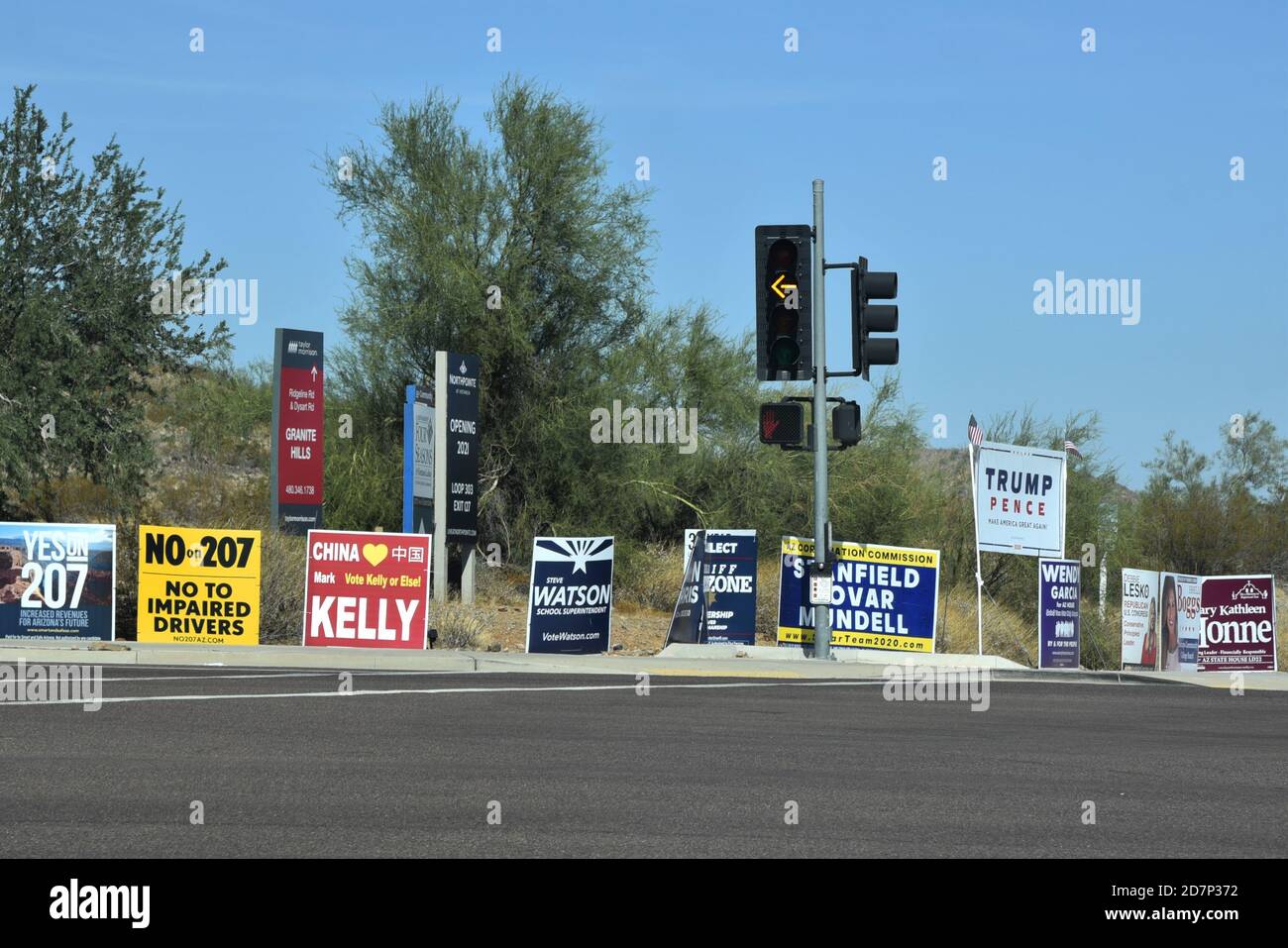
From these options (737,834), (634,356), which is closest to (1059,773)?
(737,834)

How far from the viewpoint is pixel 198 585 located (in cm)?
2242

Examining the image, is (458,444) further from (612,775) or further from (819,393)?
(612,775)

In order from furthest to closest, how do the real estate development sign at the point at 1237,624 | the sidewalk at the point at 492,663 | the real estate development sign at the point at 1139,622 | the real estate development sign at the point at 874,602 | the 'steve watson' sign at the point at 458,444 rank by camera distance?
the real estate development sign at the point at 1237,624 → the 'steve watson' sign at the point at 458,444 → the real estate development sign at the point at 1139,622 → the real estate development sign at the point at 874,602 → the sidewalk at the point at 492,663

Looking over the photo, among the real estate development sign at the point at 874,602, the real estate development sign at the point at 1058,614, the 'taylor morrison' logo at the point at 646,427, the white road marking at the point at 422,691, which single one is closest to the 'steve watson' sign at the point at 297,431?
the 'taylor morrison' logo at the point at 646,427

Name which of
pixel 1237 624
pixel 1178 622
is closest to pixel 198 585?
pixel 1178 622

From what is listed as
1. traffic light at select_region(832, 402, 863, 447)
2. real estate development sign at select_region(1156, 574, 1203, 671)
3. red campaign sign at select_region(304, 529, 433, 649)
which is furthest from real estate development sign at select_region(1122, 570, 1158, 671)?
red campaign sign at select_region(304, 529, 433, 649)

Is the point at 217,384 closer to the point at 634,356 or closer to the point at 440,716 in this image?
A: the point at 634,356

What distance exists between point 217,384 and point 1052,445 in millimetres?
22522

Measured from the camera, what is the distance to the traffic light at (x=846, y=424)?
22.0 metres

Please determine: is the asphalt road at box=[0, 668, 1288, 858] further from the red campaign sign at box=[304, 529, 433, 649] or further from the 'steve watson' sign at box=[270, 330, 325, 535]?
the 'steve watson' sign at box=[270, 330, 325, 535]

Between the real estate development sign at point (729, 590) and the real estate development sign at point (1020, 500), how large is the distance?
370cm

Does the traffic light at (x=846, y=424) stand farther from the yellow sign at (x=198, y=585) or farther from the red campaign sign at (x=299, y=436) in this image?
the red campaign sign at (x=299, y=436)

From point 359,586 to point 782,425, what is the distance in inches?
233
